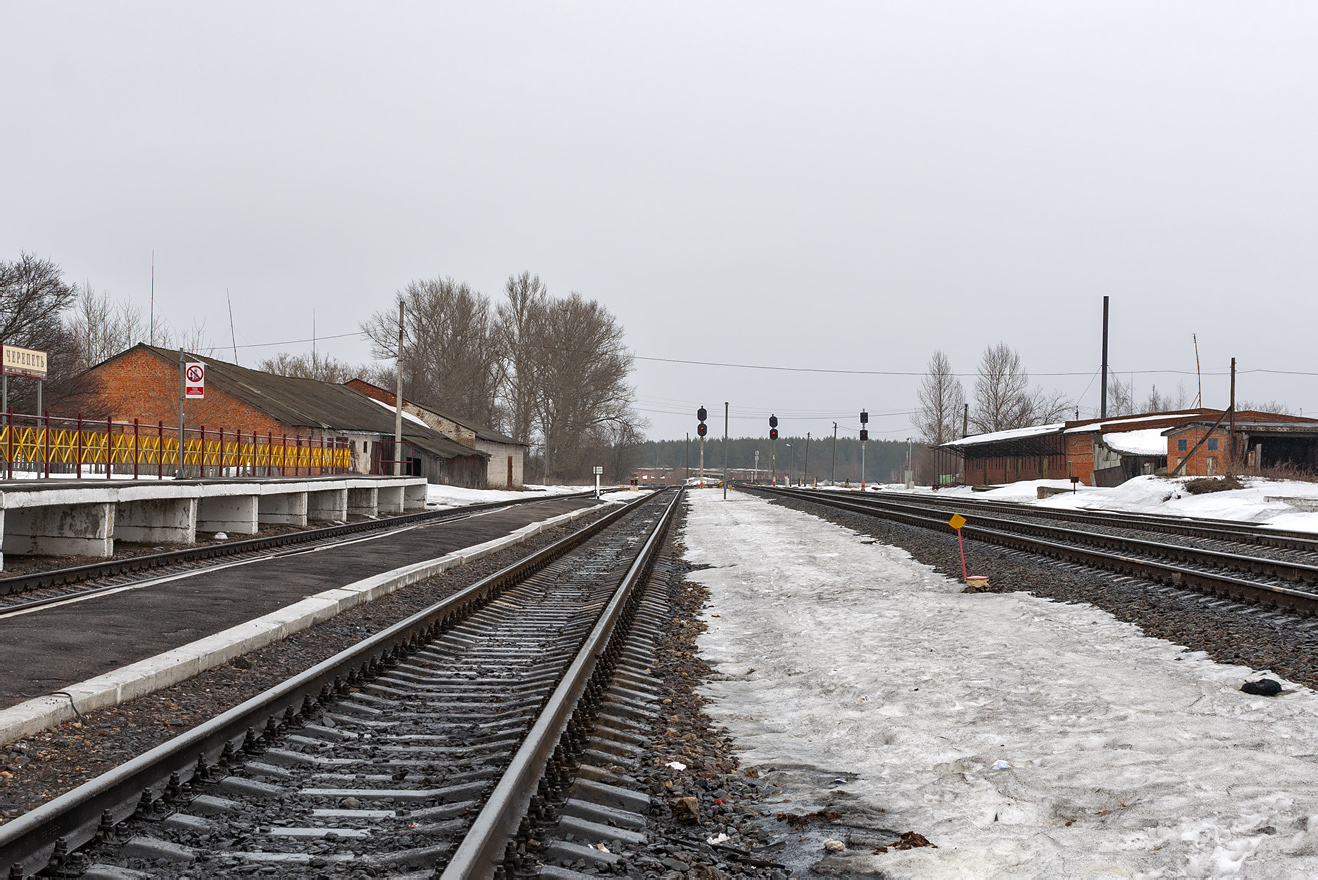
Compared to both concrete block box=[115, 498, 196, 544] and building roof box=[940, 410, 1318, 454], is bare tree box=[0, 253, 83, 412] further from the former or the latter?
building roof box=[940, 410, 1318, 454]

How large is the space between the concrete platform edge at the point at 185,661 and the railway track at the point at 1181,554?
30.6 feet

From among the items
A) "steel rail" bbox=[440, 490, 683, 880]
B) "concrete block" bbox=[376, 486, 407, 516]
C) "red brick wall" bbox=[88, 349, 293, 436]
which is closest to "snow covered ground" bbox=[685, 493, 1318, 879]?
"steel rail" bbox=[440, 490, 683, 880]

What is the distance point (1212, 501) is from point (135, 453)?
31.4 metres

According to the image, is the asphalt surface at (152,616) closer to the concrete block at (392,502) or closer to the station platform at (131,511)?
the station platform at (131,511)

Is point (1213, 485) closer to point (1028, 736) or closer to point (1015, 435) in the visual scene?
point (1015, 435)

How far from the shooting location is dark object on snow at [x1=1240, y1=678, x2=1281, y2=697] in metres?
6.38

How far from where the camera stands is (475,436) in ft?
208

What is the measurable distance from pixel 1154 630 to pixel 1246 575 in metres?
4.26

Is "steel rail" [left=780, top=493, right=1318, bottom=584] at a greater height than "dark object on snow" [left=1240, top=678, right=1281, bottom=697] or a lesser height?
greater

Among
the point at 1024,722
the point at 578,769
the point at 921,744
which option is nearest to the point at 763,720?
the point at 921,744

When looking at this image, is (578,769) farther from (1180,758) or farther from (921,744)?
(1180,758)

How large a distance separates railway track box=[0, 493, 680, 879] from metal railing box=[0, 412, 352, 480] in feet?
37.5

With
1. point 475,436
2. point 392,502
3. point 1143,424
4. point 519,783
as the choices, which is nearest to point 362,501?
point 392,502

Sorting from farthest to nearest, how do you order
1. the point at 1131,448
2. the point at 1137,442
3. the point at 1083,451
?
the point at 1083,451, the point at 1137,442, the point at 1131,448
